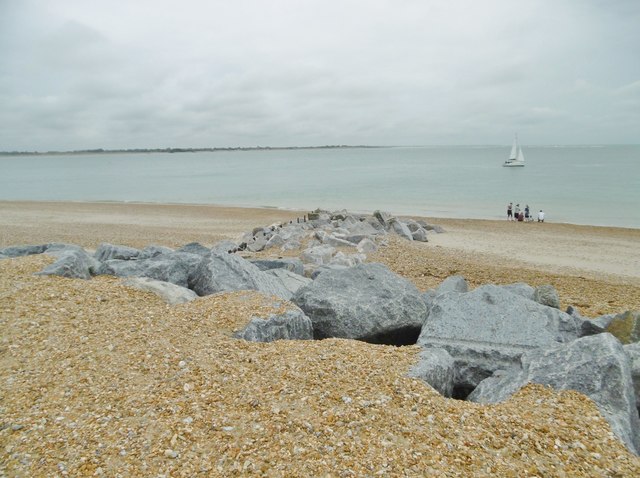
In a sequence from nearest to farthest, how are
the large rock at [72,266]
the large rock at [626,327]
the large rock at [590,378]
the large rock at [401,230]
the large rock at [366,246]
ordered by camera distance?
the large rock at [590,378]
the large rock at [626,327]
the large rock at [72,266]
the large rock at [366,246]
the large rock at [401,230]

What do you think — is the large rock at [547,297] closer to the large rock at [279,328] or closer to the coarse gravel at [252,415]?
the coarse gravel at [252,415]

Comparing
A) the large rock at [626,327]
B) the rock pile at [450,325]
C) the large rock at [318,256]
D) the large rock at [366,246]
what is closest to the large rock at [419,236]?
the large rock at [366,246]

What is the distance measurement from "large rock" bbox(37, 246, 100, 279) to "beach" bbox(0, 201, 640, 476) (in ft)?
1.08

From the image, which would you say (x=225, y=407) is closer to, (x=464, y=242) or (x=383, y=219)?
(x=383, y=219)

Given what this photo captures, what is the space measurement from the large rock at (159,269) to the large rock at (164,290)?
0.68 metres

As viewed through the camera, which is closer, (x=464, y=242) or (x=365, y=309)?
(x=365, y=309)

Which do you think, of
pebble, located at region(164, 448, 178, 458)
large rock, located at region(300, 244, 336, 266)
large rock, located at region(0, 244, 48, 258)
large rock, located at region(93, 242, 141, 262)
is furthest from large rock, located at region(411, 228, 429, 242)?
pebble, located at region(164, 448, 178, 458)

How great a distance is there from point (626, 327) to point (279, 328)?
Result: 4.87 meters

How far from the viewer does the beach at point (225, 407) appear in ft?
12.2

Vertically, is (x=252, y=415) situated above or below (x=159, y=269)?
below

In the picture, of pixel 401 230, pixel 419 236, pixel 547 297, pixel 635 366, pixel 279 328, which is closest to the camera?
pixel 635 366

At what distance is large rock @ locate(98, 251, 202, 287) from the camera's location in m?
8.50

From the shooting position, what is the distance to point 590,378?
15.3 ft

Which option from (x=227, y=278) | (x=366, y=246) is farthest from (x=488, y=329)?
(x=366, y=246)
